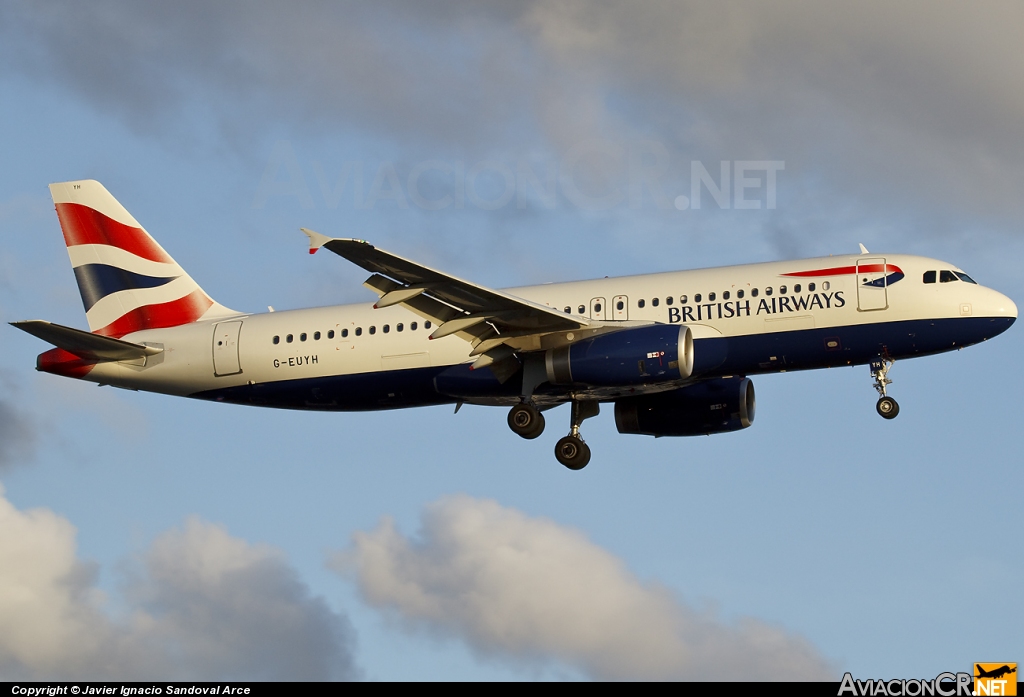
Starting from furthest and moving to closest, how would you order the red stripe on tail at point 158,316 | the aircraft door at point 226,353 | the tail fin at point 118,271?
1. the tail fin at point 118,271
2. the red stripe on tail at point 158,316
3. the aircraft door at point 226,353

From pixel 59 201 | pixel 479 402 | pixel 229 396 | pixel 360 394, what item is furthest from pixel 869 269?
pixel 59 201

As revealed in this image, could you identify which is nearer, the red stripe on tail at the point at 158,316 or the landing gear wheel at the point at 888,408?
the landing gear wheel at the point at 888,408

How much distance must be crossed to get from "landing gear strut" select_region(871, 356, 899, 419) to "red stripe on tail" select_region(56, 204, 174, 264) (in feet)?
75.5

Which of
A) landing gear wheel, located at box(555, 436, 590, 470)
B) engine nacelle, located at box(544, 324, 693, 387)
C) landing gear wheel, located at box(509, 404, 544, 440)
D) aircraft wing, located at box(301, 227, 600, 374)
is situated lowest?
landing gear wheel, located at box(555, 436, 590, 470)

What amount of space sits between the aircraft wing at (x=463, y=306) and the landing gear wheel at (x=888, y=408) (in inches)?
330

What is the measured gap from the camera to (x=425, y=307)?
39.7 m

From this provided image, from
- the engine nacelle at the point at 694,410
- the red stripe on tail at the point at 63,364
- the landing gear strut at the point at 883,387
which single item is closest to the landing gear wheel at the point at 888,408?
the landing gear strut at the point at 883,387

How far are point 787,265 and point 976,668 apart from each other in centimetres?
1286

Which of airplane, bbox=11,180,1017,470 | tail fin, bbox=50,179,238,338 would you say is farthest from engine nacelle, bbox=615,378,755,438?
tail fin, bbox=50,179,238,338

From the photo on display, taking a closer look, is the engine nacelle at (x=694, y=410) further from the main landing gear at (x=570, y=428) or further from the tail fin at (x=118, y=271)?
the tail fin at (x=118, y=271)

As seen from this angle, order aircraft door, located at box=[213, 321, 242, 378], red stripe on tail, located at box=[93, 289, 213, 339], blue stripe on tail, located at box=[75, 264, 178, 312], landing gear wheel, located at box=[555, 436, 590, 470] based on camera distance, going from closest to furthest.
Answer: landing gear wheel, located at box=[555, 436, 590, 470] → aircraft door, located at box=[213, 321, 242, 378] → red stripe on tail, located at box=[93, 289, 213, 339] → blue stripe on tail, located at box=[75, 264, 178, 312]

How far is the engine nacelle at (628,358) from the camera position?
126 ft

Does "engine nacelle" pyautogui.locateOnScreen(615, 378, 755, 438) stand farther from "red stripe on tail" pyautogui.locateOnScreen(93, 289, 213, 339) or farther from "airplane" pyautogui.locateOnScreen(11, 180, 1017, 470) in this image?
"red stripe on tail" pyautogui.locateOnScreen(93, 289, 213, 339)

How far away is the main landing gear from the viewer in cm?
4231
